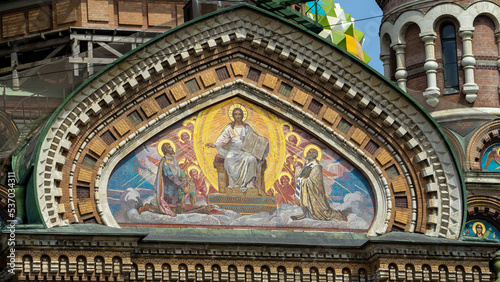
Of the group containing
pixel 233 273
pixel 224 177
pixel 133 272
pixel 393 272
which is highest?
pixel 224 177

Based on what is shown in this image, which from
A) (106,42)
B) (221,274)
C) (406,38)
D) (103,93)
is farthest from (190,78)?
(406,38)

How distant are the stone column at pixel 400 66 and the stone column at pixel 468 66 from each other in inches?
62.8

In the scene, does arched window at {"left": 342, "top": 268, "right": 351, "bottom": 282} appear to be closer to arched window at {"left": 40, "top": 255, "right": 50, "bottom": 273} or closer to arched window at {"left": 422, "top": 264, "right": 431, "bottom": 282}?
arched window at {"left": 422, "top": 264, "right": 431, "bottom": 282}

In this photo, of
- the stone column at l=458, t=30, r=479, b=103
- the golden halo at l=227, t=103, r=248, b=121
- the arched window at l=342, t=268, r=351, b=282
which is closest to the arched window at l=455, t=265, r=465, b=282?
the arched window at l=342, t=268, r=351, b=282

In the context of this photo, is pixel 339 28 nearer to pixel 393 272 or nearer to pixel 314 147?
pixel 314 147

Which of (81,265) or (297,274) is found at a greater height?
(81,265)

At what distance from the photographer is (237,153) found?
27250 mm

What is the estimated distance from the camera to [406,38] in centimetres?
3397

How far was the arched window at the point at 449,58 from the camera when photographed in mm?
32969

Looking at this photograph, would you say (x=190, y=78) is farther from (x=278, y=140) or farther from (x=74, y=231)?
(x=74, y=231)

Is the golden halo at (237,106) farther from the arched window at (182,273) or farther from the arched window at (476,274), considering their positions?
the arched window at (476,274)

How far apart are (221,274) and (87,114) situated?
4.06 m

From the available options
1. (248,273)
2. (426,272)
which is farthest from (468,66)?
(248,273)

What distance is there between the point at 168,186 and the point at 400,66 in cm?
934
